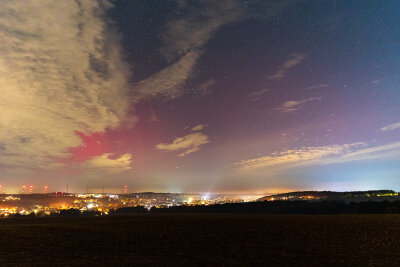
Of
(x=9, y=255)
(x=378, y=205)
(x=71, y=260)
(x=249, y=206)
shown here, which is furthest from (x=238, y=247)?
(x=249, y=206)

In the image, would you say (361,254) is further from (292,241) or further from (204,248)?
(204,248)

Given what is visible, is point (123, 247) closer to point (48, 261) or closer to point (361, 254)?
point (48, 261)

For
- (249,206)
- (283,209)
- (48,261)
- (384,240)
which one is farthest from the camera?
(249,206)

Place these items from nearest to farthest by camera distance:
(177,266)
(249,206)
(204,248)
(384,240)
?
(177,266) → (204,248) → (384,240) → (249,206)

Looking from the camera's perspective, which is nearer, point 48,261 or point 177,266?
point 177,266

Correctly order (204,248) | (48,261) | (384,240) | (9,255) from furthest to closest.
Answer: (384,240)
(204,248)
(9,255)
(48,261)

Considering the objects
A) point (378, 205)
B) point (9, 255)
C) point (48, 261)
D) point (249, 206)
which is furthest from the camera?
point (249, 206)

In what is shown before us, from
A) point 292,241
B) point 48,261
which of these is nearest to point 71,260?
point 48,261

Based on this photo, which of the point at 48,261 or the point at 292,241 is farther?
the point at 292,241
